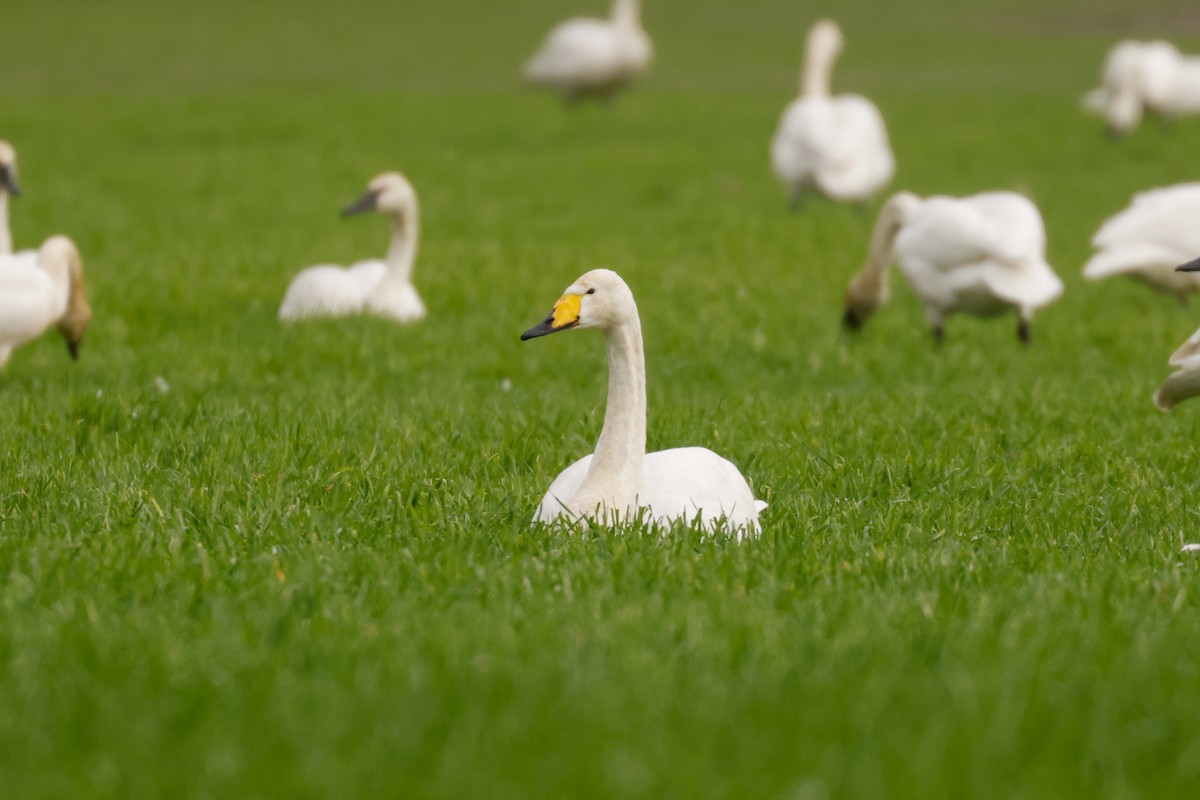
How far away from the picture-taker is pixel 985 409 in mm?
7219

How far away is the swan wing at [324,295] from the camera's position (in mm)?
9852

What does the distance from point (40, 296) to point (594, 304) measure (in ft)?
11.8

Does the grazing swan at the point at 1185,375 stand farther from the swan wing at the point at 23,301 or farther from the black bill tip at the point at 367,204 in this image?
the black bill tip at the point at 367,204

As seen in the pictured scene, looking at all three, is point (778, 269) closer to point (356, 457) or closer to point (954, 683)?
point (356, 457)

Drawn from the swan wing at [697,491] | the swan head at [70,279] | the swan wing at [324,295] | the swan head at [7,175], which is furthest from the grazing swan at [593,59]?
the swan wing at [697,491]

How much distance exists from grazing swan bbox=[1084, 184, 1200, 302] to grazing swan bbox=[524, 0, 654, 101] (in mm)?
18431

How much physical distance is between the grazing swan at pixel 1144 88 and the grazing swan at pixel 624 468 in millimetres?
21665

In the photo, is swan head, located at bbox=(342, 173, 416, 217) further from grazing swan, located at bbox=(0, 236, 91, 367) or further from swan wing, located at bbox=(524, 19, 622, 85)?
swan wing, located at bbox=(524, 19, 622, 85)

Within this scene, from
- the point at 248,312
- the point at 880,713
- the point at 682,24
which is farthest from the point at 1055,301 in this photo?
the point at 682,24

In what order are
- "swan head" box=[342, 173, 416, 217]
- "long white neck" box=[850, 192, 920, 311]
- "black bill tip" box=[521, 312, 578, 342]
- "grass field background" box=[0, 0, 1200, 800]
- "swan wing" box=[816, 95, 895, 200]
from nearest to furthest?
"grass field background" box=[0, 0, 1200, 800] < "black bill tip" box=[521, 312, 578, 342] < "long white neck" box=[850, 192, 920, 311] < "swan head" box=[342, 173, 416, 217] < "swan wing" box=[816, 95, 895, 200]

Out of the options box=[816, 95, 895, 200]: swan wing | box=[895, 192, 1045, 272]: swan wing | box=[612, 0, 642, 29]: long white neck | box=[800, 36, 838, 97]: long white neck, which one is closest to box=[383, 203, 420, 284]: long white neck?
box=[895, 192, 1045, 272]: swan wing

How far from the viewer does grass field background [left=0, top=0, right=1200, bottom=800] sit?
10.0ft

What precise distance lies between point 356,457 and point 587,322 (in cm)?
139

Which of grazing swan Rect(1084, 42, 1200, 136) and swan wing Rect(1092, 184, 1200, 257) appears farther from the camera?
grazing swan Rect(1084, 42, 1200, 136)
